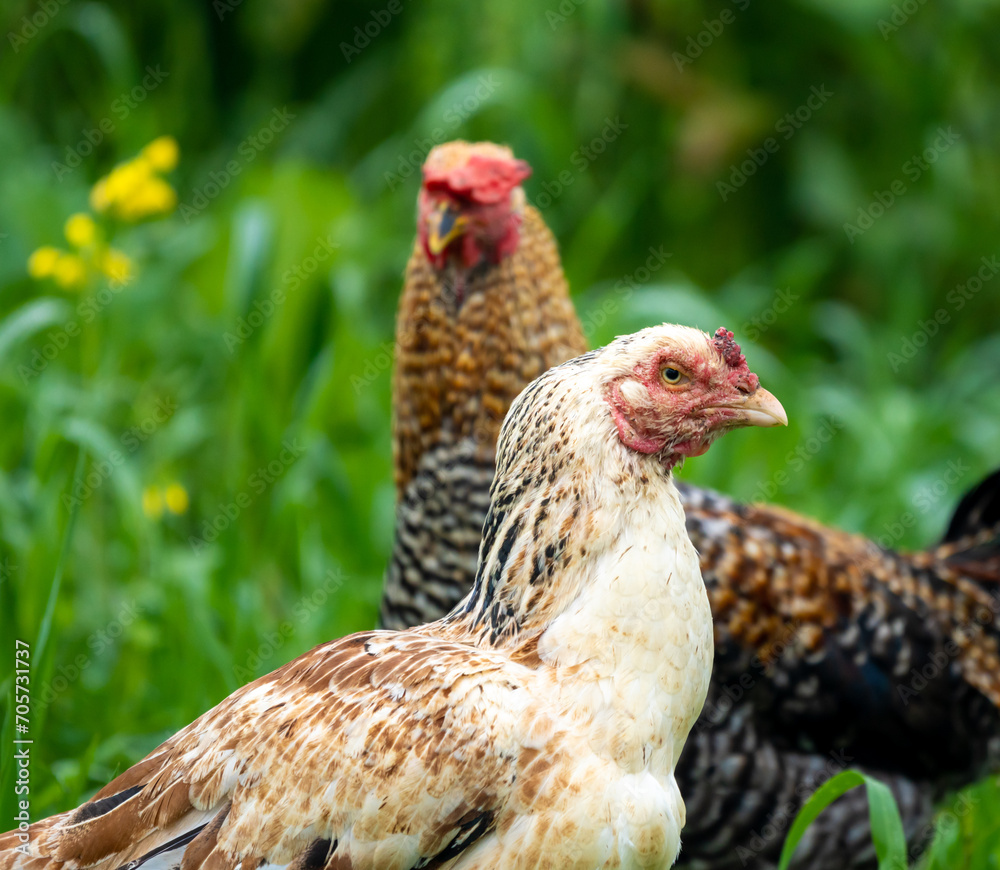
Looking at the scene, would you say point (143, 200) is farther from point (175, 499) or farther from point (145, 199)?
point (175, 499)

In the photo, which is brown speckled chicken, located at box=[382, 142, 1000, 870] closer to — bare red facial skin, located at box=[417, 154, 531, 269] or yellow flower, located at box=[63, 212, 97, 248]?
bare red facial skin, located at box=[417, 154, 531, 269]

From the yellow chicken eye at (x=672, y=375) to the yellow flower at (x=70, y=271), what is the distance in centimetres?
254

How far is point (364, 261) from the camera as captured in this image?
5.14m

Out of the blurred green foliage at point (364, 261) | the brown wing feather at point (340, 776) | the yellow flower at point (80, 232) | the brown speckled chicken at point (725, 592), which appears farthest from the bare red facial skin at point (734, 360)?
the yellow flower at point (80, 232)

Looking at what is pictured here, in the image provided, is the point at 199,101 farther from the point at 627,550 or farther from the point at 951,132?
the point at 627,550

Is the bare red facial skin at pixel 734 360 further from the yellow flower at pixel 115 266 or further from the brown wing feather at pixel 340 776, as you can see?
the yellow flower at pixel 115 266

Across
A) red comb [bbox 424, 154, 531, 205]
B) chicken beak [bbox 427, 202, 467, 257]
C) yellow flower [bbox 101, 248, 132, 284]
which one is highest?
yellow flower [bbox 101, 248, 132, 284]

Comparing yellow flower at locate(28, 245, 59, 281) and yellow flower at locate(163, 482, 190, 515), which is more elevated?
yellow flower at locate(28, 245, 59, 281)

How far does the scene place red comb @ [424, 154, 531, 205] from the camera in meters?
2.82

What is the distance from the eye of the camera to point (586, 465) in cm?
188

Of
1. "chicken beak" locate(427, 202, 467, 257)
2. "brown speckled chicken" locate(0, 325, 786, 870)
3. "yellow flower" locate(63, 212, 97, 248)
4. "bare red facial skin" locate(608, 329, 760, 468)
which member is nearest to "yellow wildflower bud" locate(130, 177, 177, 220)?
"yellow flower" locate(63, 212, 97, 248)

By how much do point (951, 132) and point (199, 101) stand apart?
3.53 metres

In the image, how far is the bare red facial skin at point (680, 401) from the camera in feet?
6.14

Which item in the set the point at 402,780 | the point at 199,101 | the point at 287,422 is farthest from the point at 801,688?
the point at 199,101
